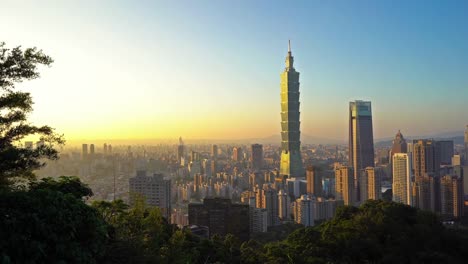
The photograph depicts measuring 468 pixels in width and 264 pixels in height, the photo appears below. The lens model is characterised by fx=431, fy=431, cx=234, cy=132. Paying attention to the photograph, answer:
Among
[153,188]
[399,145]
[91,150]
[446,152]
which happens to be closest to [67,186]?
[153,188]

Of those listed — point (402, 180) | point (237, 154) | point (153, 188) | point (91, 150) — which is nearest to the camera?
point (153, 188)

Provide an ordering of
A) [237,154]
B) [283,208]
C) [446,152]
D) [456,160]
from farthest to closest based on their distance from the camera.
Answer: [237,154] < [446,152] < [456,160] < [283,208]

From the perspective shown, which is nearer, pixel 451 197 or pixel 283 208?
pixel 451 197

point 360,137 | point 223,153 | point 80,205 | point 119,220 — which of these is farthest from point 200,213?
point 223,153

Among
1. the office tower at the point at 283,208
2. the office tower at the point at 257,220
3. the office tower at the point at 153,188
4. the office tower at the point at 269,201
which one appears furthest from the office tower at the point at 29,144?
the office tower at the point at 283,208

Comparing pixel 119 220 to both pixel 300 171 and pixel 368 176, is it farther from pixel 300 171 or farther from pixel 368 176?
pixel 300 171

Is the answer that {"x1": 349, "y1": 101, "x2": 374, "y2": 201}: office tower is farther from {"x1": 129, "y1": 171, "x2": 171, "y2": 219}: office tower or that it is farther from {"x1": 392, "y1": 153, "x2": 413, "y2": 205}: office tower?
{"x1": 129, "y1": 171, "x2": 171, "y2": 219}: office tower

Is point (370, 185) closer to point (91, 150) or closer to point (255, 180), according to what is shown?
point (255, 180)
